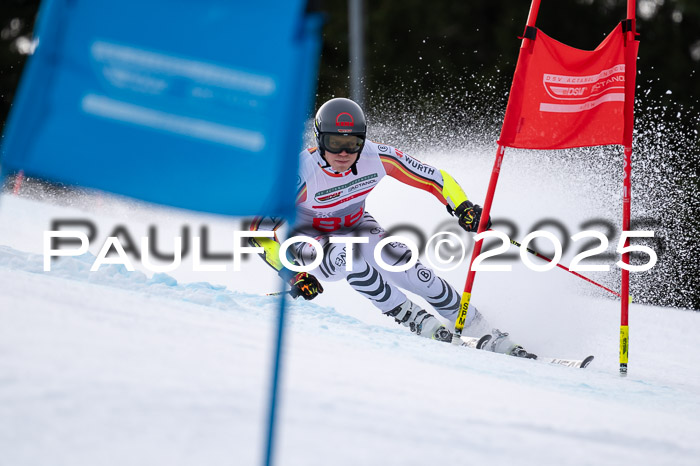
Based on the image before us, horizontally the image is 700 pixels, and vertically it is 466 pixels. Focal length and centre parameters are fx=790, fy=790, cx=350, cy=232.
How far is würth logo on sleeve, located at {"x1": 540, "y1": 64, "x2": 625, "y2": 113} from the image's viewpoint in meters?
4.86

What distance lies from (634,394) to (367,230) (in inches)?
92.4

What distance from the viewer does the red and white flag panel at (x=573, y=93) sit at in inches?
191

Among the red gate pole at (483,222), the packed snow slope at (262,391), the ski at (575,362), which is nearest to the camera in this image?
the packed snow slope at (262,391)

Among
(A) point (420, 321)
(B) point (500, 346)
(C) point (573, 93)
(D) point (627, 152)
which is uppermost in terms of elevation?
(C) point (573, 93)

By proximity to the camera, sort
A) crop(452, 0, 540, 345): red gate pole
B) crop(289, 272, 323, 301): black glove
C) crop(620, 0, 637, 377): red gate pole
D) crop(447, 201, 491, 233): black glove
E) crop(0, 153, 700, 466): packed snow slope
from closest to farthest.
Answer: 1. crop(0, 153, 700, 466): packed snow slope
2. crop(289, 272, 323, 301): black glove
3. crop(620, 0, 637, 377): red gate pole
4. crop(452, 0, 540, 345): red gate pole
5. crop(447, 201, 491, 233): black glove

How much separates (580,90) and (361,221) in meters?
1.87

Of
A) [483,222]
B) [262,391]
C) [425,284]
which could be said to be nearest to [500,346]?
[425,284]

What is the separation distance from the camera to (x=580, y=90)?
488 centimetres

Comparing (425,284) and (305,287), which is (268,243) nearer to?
(305,287)

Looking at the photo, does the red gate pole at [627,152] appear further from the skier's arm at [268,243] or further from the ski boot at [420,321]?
the skier's arm at [268,243]
